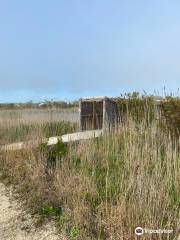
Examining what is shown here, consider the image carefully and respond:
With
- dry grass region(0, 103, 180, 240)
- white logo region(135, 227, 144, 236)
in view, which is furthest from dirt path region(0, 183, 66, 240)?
white logo region(135, 227, 144, 236)

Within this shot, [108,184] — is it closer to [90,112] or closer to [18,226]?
[18,226]

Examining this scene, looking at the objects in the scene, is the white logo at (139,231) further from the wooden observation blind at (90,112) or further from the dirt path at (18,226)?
the wooden observation blind at (90,112)

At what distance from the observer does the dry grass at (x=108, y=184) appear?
4.04 metres

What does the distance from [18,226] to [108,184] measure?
1.30 m

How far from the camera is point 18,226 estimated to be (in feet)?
16.8

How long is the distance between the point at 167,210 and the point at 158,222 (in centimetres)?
26

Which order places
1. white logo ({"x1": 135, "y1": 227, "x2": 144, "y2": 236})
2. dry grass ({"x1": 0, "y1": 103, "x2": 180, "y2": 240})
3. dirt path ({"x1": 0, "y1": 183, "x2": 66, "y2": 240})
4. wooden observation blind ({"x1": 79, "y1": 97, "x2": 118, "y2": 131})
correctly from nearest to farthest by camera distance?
1. white logo ({"x1": 135, "y1": 227, "x2": 144, "y2": 236})
2. dry grass ({"x1": 0, "y1": 103, "x2": 180, "y2": 240})
3. dirt path ({"x1": 0, "y1": 183, "x2": 66, "y2": 240})
4. wooden observation blind ({"x1": 79, "y1": 97, "x2": 118, "y2": 131})

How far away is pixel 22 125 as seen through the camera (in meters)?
14.9

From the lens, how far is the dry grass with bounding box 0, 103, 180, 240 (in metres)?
4.04

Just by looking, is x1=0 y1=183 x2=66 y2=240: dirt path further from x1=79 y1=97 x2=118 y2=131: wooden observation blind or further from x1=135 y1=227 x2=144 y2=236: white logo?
x1=79 y1=97 x2=118 y2=131: wooden observation blind

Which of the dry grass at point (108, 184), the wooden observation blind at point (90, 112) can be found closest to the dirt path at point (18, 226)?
the dry grass at point (108, 184)

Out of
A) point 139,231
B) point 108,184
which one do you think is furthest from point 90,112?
point 139,231

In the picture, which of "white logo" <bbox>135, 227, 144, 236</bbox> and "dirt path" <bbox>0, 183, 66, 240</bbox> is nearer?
"white logo" <bbox>135, 227, 144, 236</bbox>

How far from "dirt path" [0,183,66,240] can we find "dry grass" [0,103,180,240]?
6.5 inches
